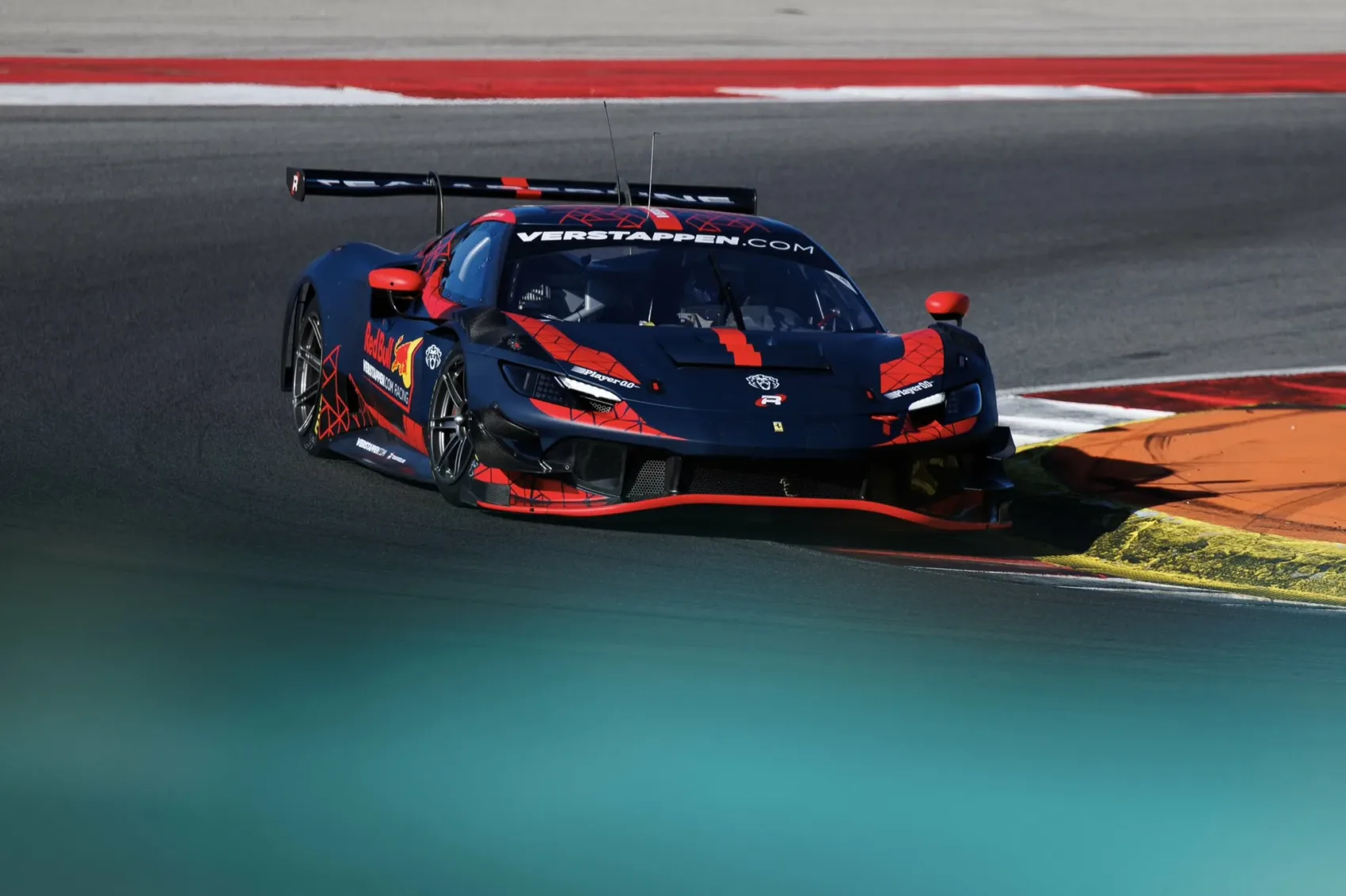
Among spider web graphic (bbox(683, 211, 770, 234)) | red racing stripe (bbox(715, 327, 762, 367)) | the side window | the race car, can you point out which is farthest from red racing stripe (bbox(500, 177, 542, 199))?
red racing stripe (bbox(715, 327, 762, 367))

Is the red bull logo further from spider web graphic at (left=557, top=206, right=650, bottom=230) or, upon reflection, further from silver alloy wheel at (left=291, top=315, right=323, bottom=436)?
spider web graphic at (left=557, top=206, right=650, bottom=230)

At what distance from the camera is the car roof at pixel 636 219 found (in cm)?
837

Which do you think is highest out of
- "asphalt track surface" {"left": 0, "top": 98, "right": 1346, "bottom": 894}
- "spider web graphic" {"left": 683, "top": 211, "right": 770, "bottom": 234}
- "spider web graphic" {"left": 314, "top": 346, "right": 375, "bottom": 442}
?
"spider web graphic" {"left": 683, "top": 211, "right": 770, "bottom": 234}

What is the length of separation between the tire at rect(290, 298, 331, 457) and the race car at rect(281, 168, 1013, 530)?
0.03m

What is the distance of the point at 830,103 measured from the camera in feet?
66.6

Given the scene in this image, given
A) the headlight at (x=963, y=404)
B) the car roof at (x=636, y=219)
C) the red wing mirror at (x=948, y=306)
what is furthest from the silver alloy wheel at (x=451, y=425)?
the red wing mirror at (x=948, y=306)

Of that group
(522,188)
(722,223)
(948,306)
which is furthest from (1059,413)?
(522,188)

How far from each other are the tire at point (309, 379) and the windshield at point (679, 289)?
124cm

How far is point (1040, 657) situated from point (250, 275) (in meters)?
7.82

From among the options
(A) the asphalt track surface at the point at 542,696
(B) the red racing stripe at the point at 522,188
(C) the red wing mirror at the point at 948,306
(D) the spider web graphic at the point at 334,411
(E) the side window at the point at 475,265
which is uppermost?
(B) the red racing stripe at the point at 522,188

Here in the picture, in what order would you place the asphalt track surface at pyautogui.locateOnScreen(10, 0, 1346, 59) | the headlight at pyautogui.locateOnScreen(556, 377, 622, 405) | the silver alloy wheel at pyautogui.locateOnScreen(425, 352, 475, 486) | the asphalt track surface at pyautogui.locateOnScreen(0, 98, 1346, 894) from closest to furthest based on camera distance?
the asphalt track surface at pyautogui.locateOnScreen(0, 98, 1346, 894) < the headlight at pyautogui.locateOnScreen(556, 377, 622, 405) < the silver alloy wheel at pyautogui.locateOnScreen(425, 352, 475, 486) < the asphalt track surface at pyautogui.locateOnScreen(10, 0, 1346, 59)

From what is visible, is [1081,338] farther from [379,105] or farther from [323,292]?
[379,105]

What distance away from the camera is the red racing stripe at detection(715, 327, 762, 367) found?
727cm

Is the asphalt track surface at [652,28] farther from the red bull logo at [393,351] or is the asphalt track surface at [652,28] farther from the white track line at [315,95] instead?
the red bull logo at [393,351]
